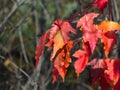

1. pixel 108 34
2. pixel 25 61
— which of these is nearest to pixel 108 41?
pixel 108 34

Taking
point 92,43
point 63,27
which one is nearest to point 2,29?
point 63,27

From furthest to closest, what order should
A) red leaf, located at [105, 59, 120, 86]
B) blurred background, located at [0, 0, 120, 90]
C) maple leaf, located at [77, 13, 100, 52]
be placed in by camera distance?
1. blurred background, located at [0, 0, 120, 90]
2. red leaf, located at [105, 59, 120, 86]
3. maple leaf, located at [77, 13, 100, 52]

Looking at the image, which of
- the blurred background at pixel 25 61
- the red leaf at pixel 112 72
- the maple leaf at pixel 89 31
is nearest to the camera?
the maple leaf at pixel 89 31

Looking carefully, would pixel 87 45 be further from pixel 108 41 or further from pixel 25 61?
pixel 25 61

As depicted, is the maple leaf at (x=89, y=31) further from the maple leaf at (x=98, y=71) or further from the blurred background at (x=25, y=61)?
the blurred background at (x=25, y=61)

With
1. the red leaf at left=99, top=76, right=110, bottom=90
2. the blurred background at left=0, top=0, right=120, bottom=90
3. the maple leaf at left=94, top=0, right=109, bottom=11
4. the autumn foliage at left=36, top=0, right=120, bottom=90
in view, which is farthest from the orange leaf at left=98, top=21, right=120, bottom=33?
the blurred background at left=0, top=0, right=120, bottom=90

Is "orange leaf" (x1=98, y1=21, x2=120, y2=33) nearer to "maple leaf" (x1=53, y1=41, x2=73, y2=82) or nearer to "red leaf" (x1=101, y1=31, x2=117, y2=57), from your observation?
"red leaf" (x1=101, y1=31, x2=117, y2=57)

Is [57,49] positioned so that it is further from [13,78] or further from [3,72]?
[3,72]

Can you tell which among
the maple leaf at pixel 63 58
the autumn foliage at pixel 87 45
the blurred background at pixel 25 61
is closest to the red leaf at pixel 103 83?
the autumn foliage at pixel 87 45

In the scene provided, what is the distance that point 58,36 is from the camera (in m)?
1.47

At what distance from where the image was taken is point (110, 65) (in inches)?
59.2

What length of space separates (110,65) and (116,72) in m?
0.04

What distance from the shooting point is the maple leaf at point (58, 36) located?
143 cm

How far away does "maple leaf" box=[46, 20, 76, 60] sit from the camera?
56.4 inches
